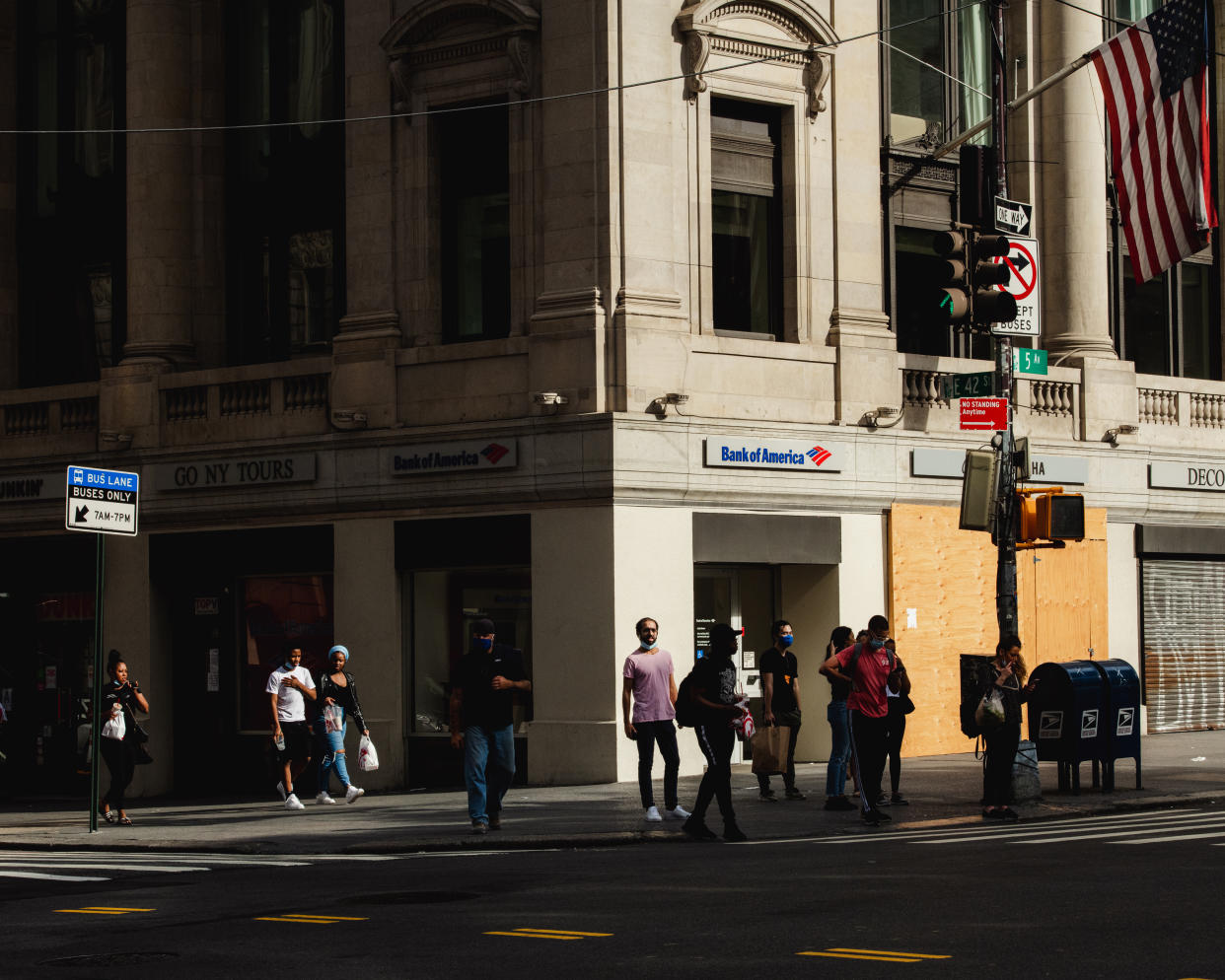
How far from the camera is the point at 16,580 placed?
3080 cm

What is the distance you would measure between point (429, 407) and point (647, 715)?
25.6ft

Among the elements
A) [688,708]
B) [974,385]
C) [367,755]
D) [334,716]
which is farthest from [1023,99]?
[334,716]

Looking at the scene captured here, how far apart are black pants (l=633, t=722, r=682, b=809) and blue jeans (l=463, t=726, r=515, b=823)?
1.32 meters

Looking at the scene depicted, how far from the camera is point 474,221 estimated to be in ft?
85.6

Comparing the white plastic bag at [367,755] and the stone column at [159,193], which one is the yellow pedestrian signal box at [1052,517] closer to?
the white plastic bag at [367,755]

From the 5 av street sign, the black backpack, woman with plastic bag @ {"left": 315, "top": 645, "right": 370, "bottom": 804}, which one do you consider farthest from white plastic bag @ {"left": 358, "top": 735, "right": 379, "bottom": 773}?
the black backpack

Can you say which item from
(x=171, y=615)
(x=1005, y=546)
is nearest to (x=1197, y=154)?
(x=1005, y=546)

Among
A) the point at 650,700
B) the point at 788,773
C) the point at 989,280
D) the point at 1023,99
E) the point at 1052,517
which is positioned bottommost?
the point at 788,773

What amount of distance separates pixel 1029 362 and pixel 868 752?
5.24m

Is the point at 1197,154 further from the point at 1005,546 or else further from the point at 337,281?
the point at 337,281

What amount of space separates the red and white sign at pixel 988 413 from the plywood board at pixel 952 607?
19.1 ft

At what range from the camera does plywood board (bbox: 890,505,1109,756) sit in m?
26.6

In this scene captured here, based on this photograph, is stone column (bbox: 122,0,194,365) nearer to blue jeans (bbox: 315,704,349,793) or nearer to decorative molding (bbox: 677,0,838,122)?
blue jeans (bbox: 315,704,349,793)

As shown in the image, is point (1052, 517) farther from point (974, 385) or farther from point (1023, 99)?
point (1023, 99)
